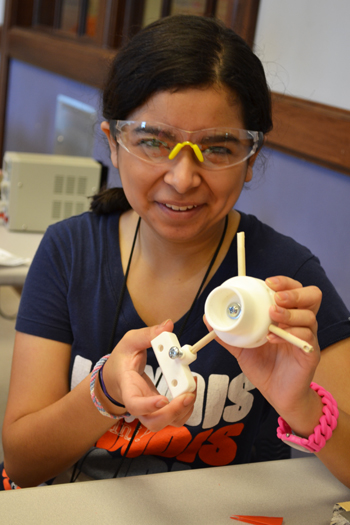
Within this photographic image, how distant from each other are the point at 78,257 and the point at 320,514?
2.23 ft

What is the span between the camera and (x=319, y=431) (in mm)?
889

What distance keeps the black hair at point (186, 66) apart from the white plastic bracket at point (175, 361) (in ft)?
1.52

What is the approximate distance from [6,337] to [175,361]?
150cm

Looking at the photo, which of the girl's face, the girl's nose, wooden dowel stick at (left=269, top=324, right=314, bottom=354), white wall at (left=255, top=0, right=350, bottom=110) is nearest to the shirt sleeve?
the girl's face

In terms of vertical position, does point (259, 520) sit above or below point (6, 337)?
above

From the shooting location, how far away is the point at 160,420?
0.75m

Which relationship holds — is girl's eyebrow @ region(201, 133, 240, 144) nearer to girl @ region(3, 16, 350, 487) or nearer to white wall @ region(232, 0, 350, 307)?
girl @ region(3, 16, 350, 487)

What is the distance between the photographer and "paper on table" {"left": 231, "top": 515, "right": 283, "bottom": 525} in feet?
2.66

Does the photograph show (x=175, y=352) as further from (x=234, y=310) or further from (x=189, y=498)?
(x=189, y=498)

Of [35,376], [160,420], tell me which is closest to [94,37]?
[35,376]

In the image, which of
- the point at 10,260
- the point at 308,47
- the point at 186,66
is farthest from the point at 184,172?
the point at 308,47

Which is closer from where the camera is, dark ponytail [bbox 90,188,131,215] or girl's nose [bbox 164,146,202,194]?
girl's nose [bbox 164,146,202,194]

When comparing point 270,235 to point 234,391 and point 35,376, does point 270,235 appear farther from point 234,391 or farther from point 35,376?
point 35,376

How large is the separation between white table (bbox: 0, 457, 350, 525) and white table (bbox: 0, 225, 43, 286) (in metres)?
1.05
